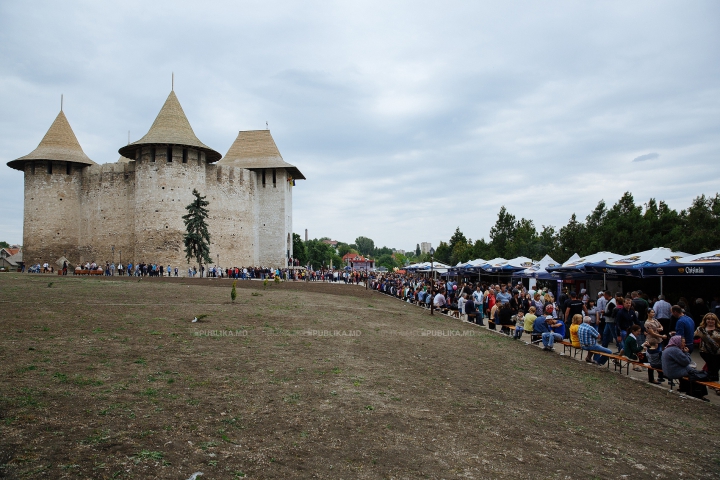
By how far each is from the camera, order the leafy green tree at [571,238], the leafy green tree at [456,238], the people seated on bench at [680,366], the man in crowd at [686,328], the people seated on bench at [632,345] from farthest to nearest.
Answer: the leafy green tree at [456,238] < the leafy green tree at [571,238] < the people seated on bench at [632,345] < the man in crowd at [686,328] < the people seated on bench at [680,366]

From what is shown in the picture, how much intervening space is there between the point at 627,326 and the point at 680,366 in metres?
3.09

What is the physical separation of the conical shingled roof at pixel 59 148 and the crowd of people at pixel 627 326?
134 feet

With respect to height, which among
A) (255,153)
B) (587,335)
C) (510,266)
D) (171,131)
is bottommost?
(587,335)

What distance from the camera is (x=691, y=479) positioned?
536cm

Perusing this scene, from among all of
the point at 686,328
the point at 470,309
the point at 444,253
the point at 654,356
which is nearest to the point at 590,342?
the point at 654,356

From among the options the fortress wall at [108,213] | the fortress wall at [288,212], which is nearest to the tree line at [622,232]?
the fortress wall at [288,212]

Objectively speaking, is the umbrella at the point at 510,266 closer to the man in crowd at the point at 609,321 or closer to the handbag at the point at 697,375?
the man in crowd at the point at 609,321

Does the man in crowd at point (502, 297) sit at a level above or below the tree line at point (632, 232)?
below

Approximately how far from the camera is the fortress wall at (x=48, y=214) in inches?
1778

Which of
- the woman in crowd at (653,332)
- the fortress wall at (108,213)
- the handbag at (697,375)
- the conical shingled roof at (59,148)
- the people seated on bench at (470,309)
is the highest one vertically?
the conical shingled roof at (59,148)

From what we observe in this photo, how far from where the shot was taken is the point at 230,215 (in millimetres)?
49688

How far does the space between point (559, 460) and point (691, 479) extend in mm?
1347

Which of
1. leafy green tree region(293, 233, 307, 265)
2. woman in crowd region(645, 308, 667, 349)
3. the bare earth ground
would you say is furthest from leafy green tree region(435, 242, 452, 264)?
woman in crowd region(645, 308, 667, 349)

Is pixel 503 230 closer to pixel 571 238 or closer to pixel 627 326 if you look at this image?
pixel 571 238
